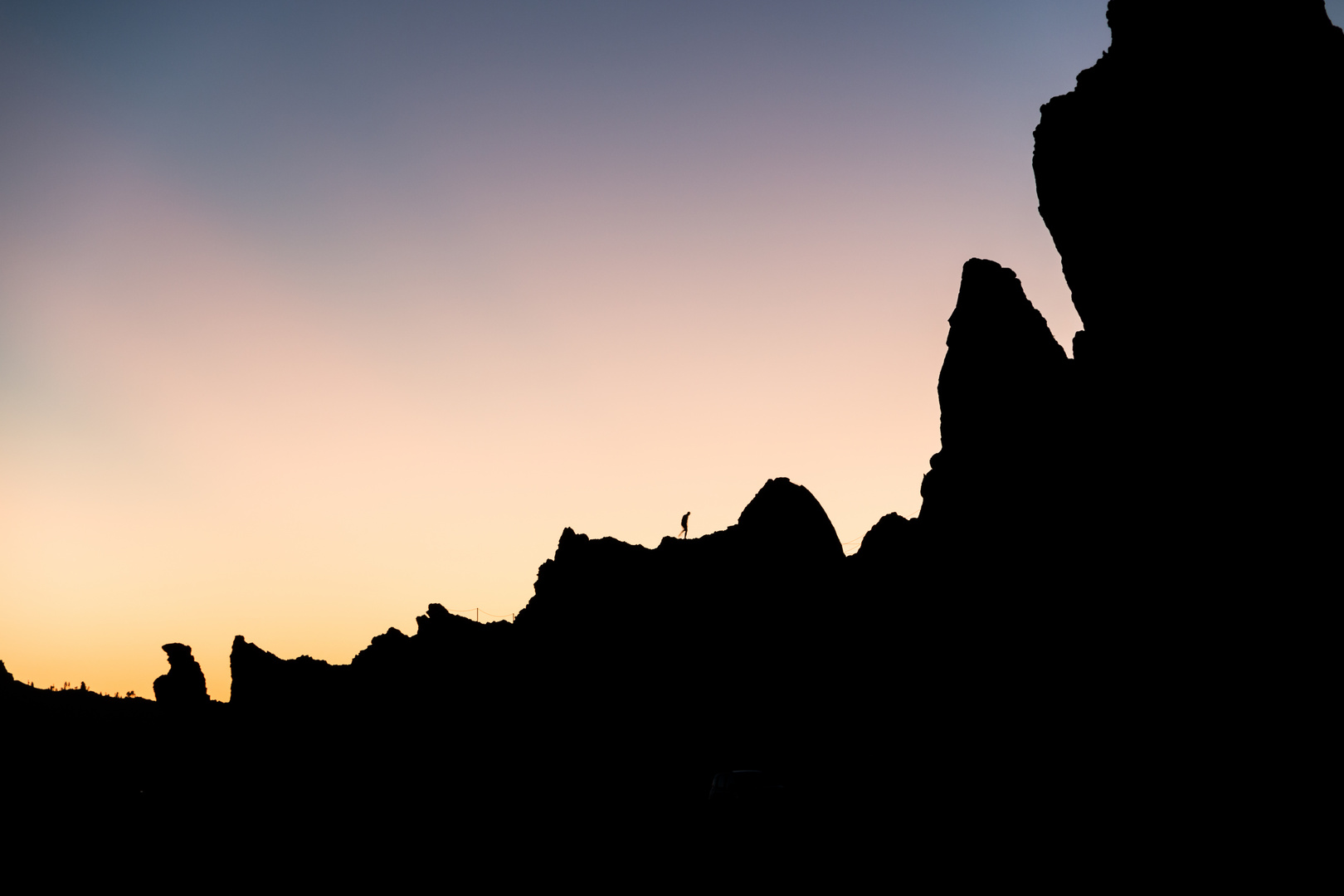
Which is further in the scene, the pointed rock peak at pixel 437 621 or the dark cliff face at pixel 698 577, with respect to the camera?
the pointed rock peak at pixel 437 621

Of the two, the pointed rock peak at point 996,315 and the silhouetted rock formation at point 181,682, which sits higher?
the pointed rock peak at point 996,315

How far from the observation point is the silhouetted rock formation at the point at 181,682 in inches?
3659

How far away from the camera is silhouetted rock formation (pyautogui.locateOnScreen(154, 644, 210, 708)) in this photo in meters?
92.9

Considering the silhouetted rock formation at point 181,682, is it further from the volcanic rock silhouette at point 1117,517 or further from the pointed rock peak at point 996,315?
the pointed rock peak at point 996,315

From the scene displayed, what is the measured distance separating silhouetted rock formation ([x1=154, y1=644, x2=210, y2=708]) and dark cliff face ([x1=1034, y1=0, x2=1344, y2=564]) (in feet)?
338

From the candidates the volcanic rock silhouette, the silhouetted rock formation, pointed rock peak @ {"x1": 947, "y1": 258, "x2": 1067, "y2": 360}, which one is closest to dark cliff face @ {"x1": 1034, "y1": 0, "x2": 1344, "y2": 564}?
the volcanic rock silhouette

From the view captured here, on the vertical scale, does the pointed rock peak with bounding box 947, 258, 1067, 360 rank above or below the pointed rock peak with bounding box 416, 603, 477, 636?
above

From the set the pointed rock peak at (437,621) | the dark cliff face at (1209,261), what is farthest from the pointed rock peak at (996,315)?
the pointed rock peak at (437,621)

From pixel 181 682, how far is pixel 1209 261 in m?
Result: 110

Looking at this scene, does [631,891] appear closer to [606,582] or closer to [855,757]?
[855,757]

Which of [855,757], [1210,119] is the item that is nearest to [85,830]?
[855,757]

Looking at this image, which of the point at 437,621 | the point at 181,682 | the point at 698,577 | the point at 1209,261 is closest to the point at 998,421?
the point at 1209,261

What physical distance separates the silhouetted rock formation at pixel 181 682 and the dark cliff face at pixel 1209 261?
10290 centimetres

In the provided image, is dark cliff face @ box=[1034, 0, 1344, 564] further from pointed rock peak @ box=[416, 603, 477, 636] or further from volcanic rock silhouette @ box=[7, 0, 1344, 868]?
pointed rock peak @ box=[416, 603, 477, 636]
